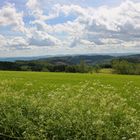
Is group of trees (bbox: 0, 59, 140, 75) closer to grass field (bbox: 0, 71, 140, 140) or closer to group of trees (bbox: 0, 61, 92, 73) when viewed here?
group of trees (bbox: 0, 61, 92, 73)

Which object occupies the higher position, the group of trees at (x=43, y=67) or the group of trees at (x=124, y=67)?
the group of trees at (x=43, y=67)

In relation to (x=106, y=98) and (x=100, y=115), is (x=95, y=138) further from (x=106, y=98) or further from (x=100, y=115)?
(x=106, y=98)

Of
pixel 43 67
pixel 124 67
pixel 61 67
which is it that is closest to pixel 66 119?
pixel 43 67

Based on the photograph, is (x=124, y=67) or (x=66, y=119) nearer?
(x=66, y=119)

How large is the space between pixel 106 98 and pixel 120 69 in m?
85.0

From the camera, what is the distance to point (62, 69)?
85562mm

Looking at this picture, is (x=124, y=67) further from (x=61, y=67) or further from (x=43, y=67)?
(x=43, y=67)

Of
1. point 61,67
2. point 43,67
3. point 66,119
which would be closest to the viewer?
point 66,119

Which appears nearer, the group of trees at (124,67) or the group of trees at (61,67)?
the group of trees at (61,67)

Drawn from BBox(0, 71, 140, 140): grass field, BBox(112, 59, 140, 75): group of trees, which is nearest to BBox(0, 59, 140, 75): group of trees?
BBox(112, 59, 140, 75): group of trees

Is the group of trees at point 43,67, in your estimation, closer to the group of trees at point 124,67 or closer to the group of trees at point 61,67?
the group of trees at point 61,67

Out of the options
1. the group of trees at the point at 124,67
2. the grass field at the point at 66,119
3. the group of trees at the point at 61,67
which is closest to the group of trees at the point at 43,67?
the group of trees at the point at 61,67

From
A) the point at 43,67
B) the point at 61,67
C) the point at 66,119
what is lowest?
the point at 61,67

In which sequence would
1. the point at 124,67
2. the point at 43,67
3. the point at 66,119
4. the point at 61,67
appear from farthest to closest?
the point at 124,67, the point at 61,67, the point at 43,67, the point at 66,119
